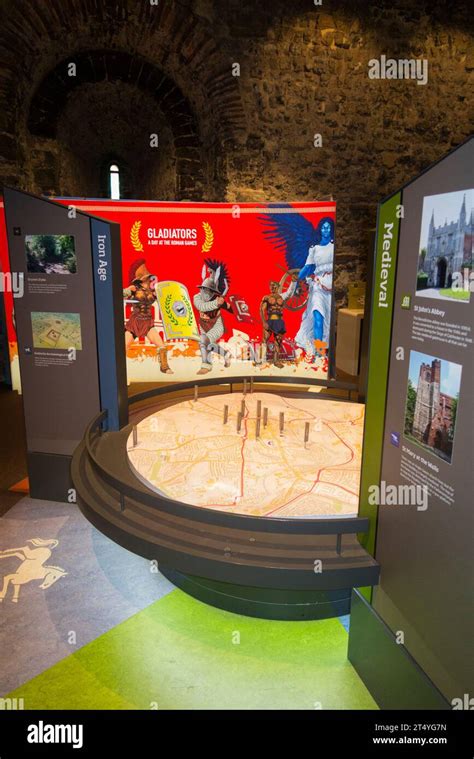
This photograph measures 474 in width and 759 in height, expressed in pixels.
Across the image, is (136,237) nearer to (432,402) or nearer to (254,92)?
(254,92)

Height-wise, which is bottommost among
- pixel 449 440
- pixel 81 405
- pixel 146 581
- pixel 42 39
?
pixel 146 581

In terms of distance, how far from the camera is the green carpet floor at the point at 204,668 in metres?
2.52

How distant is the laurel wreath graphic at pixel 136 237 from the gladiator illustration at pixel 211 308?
0.87 m

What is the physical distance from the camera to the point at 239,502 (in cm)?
304

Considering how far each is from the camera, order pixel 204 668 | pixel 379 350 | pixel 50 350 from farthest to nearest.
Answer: pixel 50 350, pixel 204 668, pixel 379 350

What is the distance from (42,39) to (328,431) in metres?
7.52

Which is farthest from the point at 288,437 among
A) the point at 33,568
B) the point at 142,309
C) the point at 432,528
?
the point at 142,309

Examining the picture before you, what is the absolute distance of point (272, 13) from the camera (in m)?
8.27

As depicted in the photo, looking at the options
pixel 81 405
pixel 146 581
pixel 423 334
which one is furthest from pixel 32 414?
pixel 423 334

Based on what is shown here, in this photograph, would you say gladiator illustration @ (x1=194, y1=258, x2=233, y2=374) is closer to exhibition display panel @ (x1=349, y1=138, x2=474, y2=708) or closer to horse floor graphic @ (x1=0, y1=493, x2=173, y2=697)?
horse floor graphic @ (x1=0, y1=493, x2=173, y2=697)

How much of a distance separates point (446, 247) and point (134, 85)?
30.2 feet

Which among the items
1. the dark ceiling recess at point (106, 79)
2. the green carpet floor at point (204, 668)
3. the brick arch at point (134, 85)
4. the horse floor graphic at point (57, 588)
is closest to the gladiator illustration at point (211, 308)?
the horse floor graphic at point (57, 588)

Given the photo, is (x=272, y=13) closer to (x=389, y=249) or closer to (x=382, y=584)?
(x=389, y=249)

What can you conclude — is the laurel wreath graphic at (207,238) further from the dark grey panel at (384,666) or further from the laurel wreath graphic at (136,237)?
the dark grey panel at (384,666)
